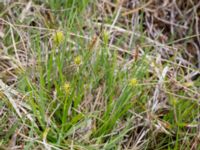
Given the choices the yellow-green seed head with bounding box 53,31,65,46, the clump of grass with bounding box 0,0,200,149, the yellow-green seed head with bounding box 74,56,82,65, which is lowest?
the clump of grass with bounding box 0,0,200,149

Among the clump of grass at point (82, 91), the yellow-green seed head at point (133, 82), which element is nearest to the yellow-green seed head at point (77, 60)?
the clump of grass at point (82, 91)

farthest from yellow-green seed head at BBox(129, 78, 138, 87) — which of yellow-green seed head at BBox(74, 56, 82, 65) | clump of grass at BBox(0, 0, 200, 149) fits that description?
yellow-green seed head at BBox(74, 56, 82, 65)

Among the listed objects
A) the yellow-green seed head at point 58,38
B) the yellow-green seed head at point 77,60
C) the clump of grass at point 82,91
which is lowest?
the clump of grass at point 82,91

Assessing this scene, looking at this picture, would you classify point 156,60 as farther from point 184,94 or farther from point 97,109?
point 97,109

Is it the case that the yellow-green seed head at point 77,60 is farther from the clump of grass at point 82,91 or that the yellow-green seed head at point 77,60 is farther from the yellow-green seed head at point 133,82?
the yellow-green seed head at point 133,82

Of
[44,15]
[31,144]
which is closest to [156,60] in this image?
[44,15]

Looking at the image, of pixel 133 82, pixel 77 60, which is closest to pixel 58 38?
pixel 77 60

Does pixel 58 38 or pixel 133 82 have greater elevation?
pixel 58 38

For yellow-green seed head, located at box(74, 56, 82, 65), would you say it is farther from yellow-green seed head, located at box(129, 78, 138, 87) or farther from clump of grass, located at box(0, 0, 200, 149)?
yellow-green seed head, located at box(129, 78, 138, 87)

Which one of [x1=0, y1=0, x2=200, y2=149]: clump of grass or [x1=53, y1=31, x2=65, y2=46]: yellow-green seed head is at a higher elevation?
[x1=53, y1=31, x2=65, y2=46]: yellow-green seed head

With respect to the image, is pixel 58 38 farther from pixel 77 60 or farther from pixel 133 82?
pixel 133 82

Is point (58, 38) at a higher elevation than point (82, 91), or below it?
higher
